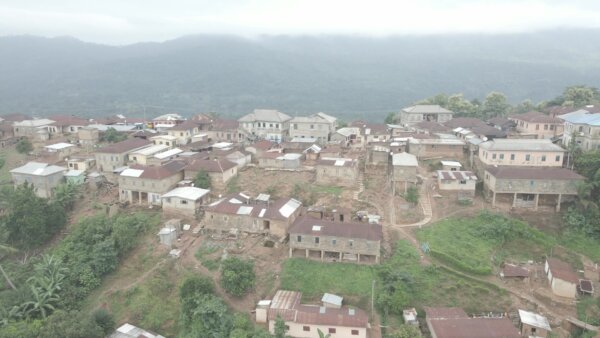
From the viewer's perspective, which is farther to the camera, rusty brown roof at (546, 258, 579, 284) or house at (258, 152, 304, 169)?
house at (258, 152, 304, 169)

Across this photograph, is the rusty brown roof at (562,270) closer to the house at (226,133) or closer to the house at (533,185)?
the house at (533,185)

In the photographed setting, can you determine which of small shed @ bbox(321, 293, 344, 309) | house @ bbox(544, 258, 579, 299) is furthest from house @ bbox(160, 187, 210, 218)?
house @ bbox(544, 258, 579, 299)

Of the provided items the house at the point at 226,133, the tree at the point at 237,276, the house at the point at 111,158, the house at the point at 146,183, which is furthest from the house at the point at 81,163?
the tree at the point at 237,276

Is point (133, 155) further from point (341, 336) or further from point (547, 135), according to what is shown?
point (547, 135)

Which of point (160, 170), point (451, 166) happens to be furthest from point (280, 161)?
point (451, 166)

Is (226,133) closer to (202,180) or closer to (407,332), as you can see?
(202,180)

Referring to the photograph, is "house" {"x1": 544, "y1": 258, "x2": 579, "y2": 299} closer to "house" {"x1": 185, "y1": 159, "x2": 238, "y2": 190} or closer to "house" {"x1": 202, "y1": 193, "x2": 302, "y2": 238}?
"house" {"x1": 202, "y1": 193, "x2": 302, "y2": 238}

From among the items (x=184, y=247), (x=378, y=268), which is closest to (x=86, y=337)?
(x=184, y=247)
